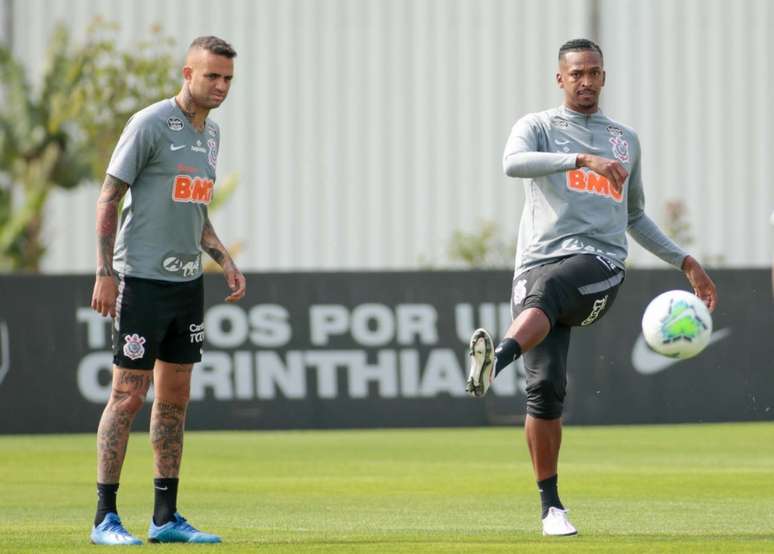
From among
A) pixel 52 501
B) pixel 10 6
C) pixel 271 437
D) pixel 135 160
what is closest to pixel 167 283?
pixel 135 160

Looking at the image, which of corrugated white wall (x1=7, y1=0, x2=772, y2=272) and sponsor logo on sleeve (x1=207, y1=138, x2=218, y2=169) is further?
corrugated white wall (x1=7, y1=0, x2=772, y2=272)

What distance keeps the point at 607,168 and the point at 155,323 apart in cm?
220

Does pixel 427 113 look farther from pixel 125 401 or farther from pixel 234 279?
pixel 125 401

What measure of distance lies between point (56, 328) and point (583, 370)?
5627mm

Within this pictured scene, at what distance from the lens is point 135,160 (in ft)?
25.1

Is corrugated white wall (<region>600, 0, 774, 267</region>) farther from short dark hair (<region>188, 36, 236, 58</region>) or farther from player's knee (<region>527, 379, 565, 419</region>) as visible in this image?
short dark hair (<region>188, 36, 236, 58</region>)

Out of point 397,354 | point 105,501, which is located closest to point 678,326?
point 105,501

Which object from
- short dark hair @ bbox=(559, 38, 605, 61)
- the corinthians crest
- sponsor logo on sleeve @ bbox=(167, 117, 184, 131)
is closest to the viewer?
sponsor logo on sleeve @ bbox=(167, 117, 184, 131)

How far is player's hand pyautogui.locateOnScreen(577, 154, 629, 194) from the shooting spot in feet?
24.8

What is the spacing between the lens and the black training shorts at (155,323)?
771 centimetres

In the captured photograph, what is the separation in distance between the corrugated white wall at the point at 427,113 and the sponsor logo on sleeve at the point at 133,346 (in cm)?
2610

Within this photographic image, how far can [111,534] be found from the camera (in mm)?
7578

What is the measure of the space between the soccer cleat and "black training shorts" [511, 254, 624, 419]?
496mm

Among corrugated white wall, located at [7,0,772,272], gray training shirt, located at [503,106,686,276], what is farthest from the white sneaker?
corrugated white wall, located at [7,0,772,272]
